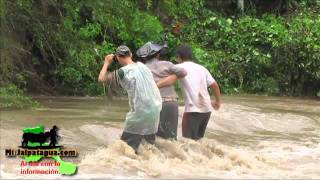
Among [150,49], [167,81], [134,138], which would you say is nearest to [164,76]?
[167,81]

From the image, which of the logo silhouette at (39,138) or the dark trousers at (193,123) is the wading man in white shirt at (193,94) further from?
the logo silhouette at (39,138)

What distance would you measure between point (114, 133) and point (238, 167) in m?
2.56

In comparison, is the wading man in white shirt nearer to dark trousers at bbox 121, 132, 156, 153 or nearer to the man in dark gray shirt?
the man in dark gray shirt

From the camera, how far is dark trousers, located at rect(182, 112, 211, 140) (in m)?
7.74

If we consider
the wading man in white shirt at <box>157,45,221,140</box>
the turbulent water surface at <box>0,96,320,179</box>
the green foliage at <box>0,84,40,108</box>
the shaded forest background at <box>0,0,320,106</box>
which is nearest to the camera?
the turbulent water surface at <box>0,96,320,179</box>

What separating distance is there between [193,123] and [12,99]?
4732 mm

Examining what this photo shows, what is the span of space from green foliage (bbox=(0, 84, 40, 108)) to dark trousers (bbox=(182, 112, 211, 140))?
14.9ft

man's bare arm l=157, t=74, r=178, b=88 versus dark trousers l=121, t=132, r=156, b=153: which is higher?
man's bare arm l=157, t=74, r=178, b=88

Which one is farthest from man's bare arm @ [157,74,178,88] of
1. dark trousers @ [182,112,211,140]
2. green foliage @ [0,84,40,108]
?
green foliage @ [0,84,40,108]

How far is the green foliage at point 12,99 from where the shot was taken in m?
11.2

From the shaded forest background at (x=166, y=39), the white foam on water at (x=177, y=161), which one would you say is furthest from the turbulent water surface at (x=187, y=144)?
the shaded forest background at (x=166, y=39)

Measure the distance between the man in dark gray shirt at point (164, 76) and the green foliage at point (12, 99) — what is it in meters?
4.49

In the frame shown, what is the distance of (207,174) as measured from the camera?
704cm

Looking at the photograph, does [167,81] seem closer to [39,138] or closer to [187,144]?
[187,144]
